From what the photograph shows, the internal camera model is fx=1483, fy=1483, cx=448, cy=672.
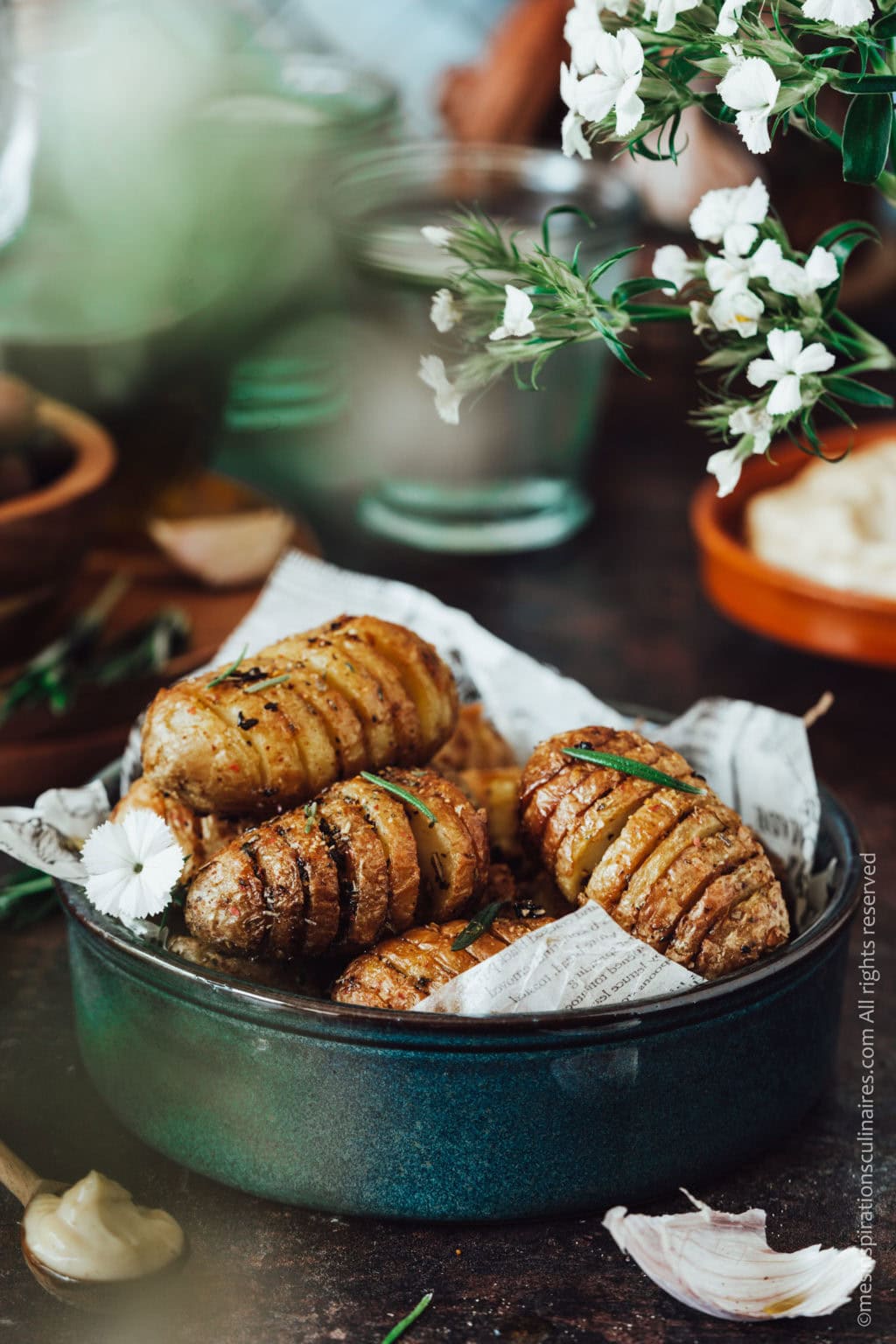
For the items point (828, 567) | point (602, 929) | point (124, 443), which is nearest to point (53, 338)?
point (124, 443)

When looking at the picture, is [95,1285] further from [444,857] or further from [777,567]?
[777,567]

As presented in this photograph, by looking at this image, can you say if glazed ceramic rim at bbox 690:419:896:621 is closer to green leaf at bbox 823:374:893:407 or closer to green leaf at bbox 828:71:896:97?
green leaf at bbox 823:374:893:407

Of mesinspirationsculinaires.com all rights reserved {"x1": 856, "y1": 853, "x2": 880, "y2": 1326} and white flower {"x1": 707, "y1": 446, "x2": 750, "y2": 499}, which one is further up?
white flower {"x1": 707, "y1": 446, "x2": 750, "y2": 499}

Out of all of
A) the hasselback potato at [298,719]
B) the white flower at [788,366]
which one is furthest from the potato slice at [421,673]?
the white flower at [788,366]

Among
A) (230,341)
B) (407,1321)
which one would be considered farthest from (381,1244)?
(230,341)

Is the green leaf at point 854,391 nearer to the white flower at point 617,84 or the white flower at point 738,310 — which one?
the white flower at point 738,310

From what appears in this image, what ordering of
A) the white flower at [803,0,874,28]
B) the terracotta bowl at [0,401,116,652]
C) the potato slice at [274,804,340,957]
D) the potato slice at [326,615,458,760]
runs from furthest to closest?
1. the terracotta bowl at [0,401,116,652]
2. the potato slice at [326,615,458,760]
3. the potato slice at [274,804,340,957]
4. the white flower at [803,0,874,28]

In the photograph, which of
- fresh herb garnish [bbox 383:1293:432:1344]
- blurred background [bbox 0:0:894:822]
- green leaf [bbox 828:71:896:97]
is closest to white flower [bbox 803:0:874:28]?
green leaf [bbox 828:71:896:97]

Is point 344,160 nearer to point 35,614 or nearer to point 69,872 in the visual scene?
point 35,614
